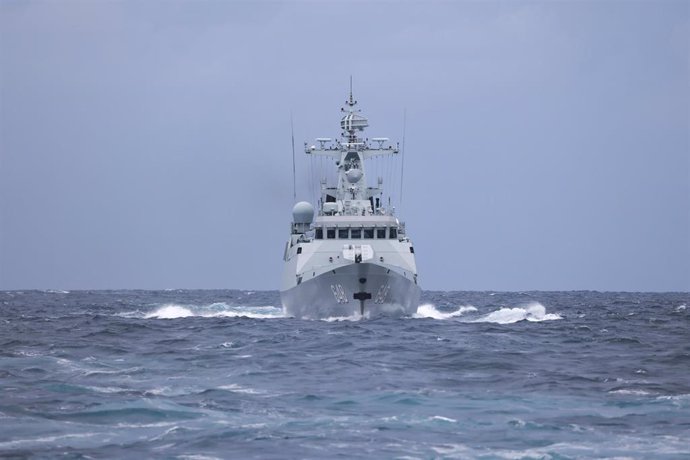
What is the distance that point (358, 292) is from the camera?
157 ft

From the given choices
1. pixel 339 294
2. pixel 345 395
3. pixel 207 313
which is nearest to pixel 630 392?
pixel 345 395

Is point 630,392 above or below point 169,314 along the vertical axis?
below

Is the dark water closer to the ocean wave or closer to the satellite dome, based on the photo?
the satellite dome

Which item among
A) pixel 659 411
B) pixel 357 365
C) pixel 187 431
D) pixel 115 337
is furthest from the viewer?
pixel 115 337

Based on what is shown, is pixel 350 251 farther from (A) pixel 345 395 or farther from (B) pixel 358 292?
(A) pixel 345 395

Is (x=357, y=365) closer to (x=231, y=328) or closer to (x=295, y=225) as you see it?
(x=231, y=328)

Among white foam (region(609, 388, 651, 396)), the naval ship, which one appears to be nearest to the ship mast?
the naval ship

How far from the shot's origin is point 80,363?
30422 mm

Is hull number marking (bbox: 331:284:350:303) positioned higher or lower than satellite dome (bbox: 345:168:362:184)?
lower

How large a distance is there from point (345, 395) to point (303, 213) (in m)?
36.9

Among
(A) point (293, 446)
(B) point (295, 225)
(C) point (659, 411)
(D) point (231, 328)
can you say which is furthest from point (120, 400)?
(B) point (295, 225)

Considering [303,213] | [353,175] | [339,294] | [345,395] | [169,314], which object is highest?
[353,175]

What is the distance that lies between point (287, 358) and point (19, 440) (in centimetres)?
1294

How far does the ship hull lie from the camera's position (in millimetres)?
47188
